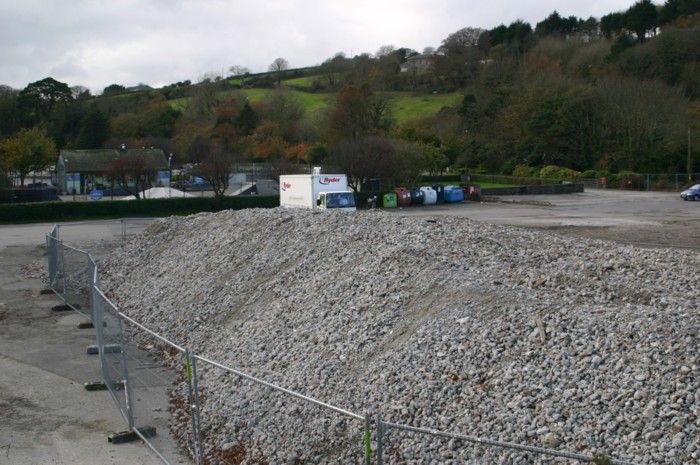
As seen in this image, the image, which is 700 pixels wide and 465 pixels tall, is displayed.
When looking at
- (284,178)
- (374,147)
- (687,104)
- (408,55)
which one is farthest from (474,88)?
(408,55)

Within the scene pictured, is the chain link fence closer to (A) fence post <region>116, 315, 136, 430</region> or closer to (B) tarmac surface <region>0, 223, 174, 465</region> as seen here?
(A) fence post <region>116, 315, 136, 430</region>

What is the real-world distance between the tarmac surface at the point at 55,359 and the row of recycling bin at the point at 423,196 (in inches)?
678

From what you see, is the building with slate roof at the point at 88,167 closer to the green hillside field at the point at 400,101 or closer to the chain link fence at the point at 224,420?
the green hillside field at the point at 400,101

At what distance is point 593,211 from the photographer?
46844 millimetres

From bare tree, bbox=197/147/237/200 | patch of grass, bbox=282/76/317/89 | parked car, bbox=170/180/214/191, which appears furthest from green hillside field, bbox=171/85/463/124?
bare tree, bbox=197/147/237/200

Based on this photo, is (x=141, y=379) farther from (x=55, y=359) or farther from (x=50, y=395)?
(x=55, y=359)

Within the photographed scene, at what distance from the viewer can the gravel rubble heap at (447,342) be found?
743 cm

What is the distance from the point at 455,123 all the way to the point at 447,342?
90.9 metres

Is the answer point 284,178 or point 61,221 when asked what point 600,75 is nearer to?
point 284,178

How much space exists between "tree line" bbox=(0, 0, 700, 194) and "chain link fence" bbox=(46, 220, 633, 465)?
145ft

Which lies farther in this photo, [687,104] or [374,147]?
[687,104]

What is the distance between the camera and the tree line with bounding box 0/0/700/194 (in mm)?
71500

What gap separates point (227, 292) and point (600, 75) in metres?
93.0

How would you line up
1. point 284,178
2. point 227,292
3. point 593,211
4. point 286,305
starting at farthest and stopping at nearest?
point 593,211 → point 284,178 → point 227,292 → point 286,305
